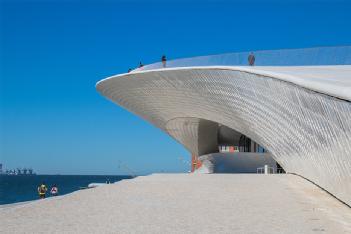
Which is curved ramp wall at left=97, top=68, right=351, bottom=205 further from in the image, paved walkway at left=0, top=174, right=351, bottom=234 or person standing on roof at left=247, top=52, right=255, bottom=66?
paved walkway at left=0, top=174, right=351, bottom=234

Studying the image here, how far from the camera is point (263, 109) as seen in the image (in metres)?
20.9

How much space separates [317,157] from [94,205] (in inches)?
240

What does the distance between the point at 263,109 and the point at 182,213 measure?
11800 millimetres

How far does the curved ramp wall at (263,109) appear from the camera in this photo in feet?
35.0

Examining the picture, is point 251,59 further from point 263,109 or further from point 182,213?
point 182,213

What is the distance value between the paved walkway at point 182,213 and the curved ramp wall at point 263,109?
1116 mm

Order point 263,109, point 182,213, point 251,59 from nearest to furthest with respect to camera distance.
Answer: point 182,213, point 263,109, point 251,59

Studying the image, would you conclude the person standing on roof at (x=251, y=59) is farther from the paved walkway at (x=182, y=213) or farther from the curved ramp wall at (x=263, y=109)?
the paved walkway at (x=182, y=213)

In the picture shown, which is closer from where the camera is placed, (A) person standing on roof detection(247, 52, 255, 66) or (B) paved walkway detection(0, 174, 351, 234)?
(B) paved walkway detection(0, 174, 351, 234)

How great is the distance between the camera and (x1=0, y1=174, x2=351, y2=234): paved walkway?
7984 millimetres

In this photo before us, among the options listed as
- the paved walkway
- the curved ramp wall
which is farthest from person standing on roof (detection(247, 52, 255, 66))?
the paved walkway

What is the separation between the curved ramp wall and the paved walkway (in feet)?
3.66

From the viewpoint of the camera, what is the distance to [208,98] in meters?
28.5

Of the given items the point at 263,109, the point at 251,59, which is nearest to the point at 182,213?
the point at 263,109
